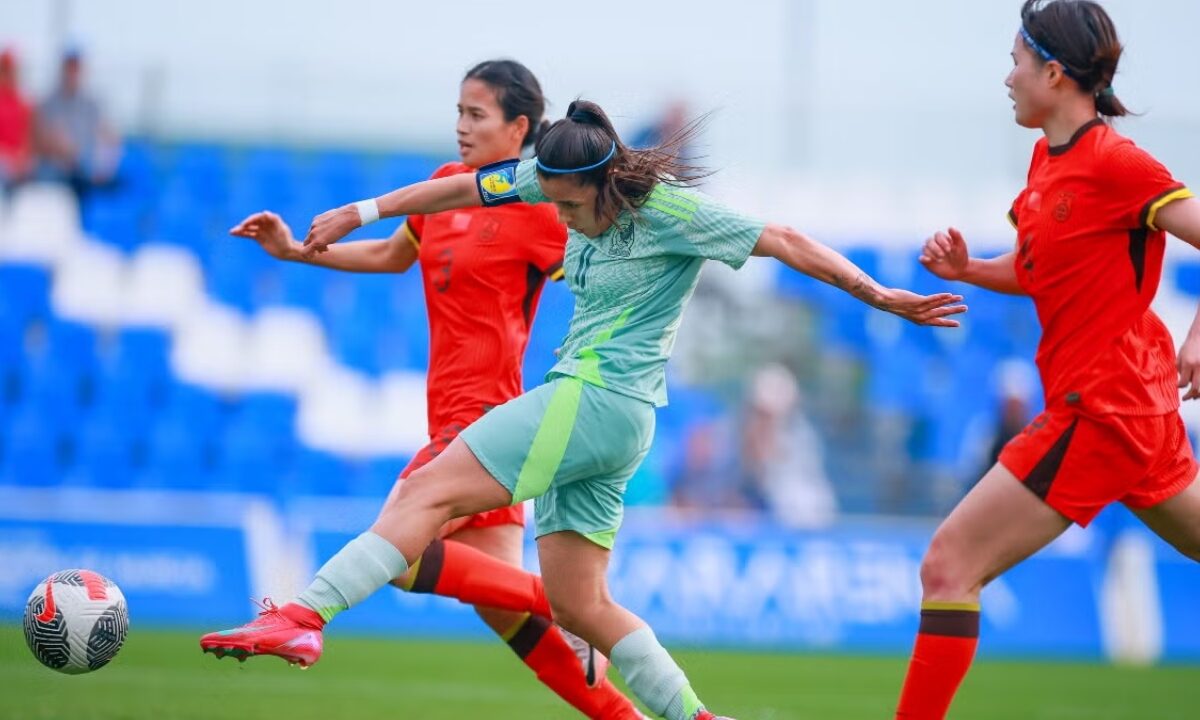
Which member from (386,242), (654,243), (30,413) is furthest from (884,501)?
(654,243)

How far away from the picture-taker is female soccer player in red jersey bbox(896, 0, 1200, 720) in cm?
529

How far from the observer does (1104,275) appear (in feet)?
17.6

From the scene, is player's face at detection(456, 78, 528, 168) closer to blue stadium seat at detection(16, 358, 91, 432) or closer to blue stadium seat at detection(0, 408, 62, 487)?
blue stadium seat at detection(0, 408, 62, 487)

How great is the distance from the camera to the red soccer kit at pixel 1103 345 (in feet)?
17.4

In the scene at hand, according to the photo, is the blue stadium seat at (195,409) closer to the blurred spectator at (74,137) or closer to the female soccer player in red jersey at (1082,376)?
the blurred spectator at (74,137)

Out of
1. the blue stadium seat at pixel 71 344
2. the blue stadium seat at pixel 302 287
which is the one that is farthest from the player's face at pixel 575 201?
the blue stadium seat at pixel 71 344

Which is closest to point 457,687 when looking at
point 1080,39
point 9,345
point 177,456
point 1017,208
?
point 1017,208

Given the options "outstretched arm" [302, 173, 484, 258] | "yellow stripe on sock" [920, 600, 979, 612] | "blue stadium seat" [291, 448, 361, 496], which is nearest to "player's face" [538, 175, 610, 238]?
"outstretched arm" [302, 173, 484, 258]

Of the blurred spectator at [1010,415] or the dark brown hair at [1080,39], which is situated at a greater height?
the dark brown hair at [1080,39]

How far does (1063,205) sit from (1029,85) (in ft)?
1.50

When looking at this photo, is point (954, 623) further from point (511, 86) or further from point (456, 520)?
point (511, 86)

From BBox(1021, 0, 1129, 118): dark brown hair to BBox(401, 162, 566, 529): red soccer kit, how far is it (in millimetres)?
2179

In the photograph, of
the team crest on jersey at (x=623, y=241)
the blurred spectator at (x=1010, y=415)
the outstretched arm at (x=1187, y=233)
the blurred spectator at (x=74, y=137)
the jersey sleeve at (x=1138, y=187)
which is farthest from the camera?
the blurred spectator at (x=74, y=137)

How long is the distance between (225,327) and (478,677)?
6.96 metres
